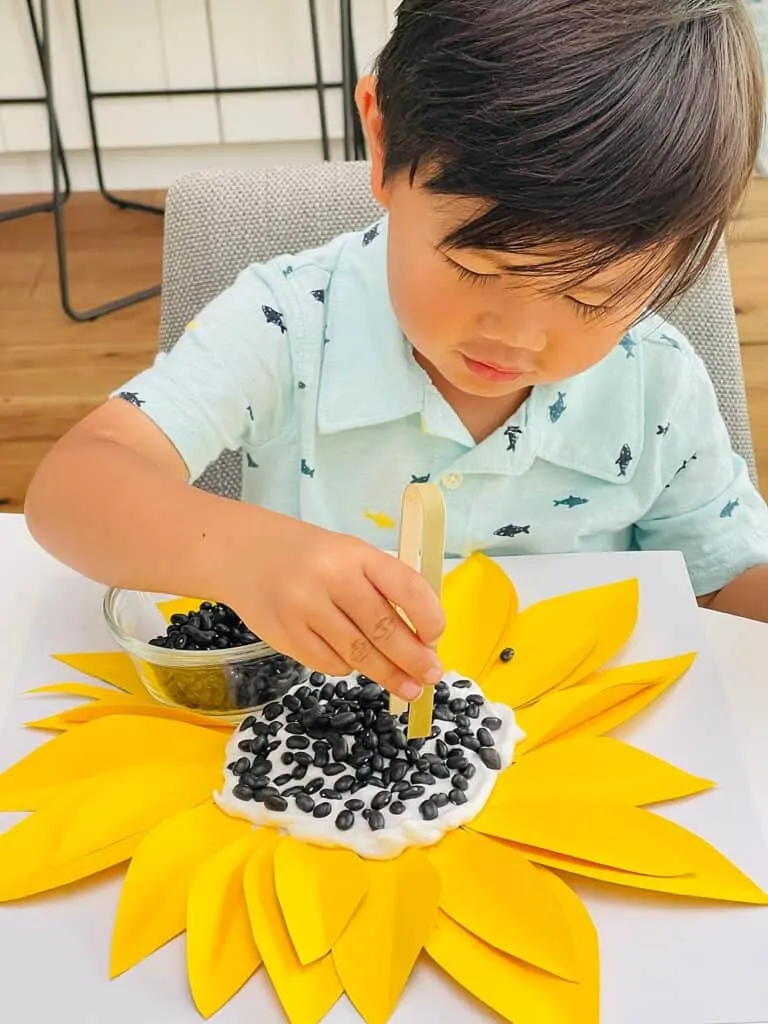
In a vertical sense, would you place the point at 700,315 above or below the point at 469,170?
below

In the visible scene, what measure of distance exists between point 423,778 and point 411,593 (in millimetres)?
120

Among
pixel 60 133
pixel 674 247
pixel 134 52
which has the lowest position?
pixel 60 133

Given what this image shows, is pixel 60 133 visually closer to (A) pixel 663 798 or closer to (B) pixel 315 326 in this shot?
(B) pixel 315 326

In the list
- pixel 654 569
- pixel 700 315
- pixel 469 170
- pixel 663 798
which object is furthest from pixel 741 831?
pixel 700 315

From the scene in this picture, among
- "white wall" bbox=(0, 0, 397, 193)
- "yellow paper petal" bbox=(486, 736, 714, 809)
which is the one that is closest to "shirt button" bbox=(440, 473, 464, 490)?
"yellow paper petal" bbox=(486, 736, 714, 809)

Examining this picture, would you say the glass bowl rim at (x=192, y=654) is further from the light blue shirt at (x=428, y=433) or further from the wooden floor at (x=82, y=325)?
the wooden floor at (x=82, y=325)

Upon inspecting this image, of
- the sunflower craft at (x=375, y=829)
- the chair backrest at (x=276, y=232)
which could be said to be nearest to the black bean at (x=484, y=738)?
the sunflower craft at (x=375, y=829)

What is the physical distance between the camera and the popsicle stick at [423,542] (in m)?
0.58

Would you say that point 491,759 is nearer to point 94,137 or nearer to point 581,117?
point 581,117

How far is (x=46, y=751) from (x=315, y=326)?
0.43m

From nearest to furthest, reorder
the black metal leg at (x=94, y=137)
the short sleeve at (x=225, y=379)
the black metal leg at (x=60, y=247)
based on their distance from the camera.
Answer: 1. the short sleeve at (x=225, y=379)
2. the black metal leg at (x=60, y=247)
3. the black metal leg at (x=94, y=137)

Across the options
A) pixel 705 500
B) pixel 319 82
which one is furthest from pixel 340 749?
pixel 319 82

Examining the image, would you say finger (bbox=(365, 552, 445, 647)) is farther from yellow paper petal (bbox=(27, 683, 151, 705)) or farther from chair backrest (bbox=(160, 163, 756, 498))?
chair backrest (bbox=(160, 163, 756, 498))

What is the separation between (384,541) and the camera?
1.01 m
